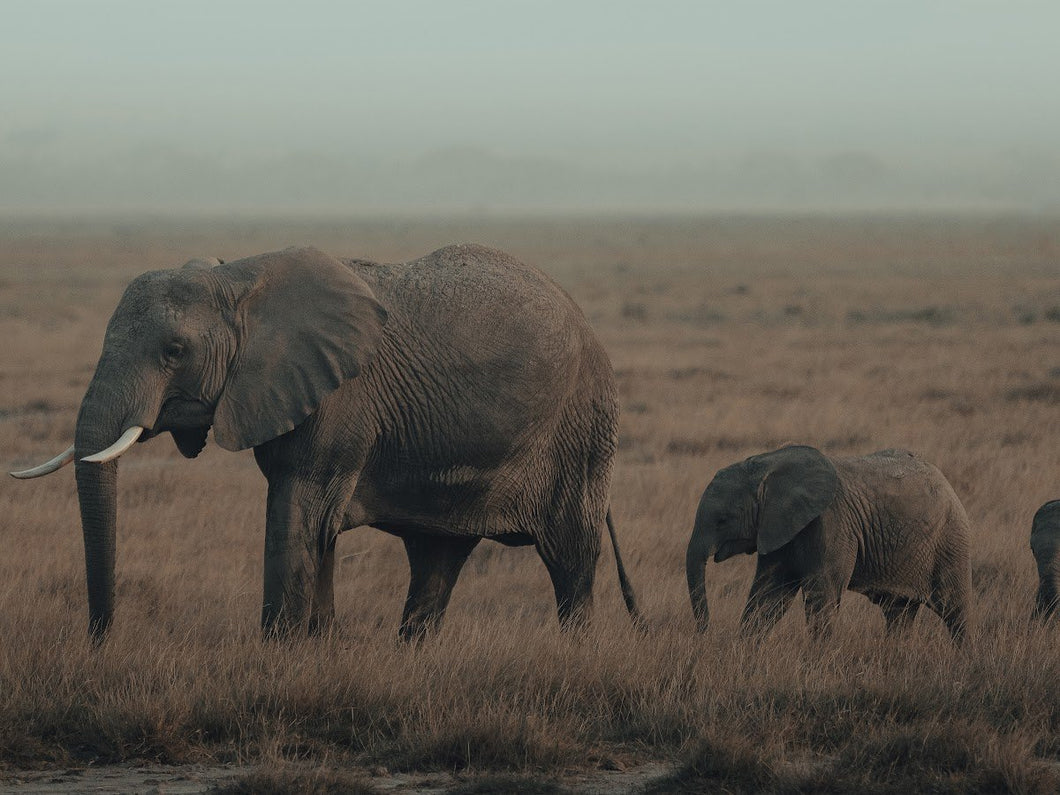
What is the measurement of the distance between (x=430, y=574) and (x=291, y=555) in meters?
1.18

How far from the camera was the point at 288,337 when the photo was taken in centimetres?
644

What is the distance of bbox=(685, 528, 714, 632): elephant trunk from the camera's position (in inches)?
277

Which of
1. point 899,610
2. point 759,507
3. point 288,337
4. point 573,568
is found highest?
point 288,337

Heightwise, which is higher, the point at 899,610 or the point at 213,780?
the point at 213,780

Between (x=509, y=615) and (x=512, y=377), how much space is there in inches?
77.9

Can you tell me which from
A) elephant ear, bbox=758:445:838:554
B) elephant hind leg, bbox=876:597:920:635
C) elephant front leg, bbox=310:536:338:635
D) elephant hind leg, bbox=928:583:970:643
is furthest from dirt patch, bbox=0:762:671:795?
elephant hind leg, bbox=928:583:970:643

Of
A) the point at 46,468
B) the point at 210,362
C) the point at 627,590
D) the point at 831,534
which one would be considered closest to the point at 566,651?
the point at 627,590

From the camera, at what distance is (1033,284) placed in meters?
44.2

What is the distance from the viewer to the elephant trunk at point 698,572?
7.04 m

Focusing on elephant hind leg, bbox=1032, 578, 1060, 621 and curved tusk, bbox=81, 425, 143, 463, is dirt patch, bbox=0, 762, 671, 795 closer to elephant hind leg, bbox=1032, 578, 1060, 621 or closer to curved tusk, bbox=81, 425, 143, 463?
curved tusk, bbox=81, 425, 143, 463

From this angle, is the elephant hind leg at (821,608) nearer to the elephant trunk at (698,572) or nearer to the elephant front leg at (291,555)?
the elephant trunk at (698,572)

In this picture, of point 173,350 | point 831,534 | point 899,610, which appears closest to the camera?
point 173,350

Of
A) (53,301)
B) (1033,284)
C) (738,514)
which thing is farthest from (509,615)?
(1033,284)

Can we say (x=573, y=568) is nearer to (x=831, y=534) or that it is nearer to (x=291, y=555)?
(x=831, y=534)
